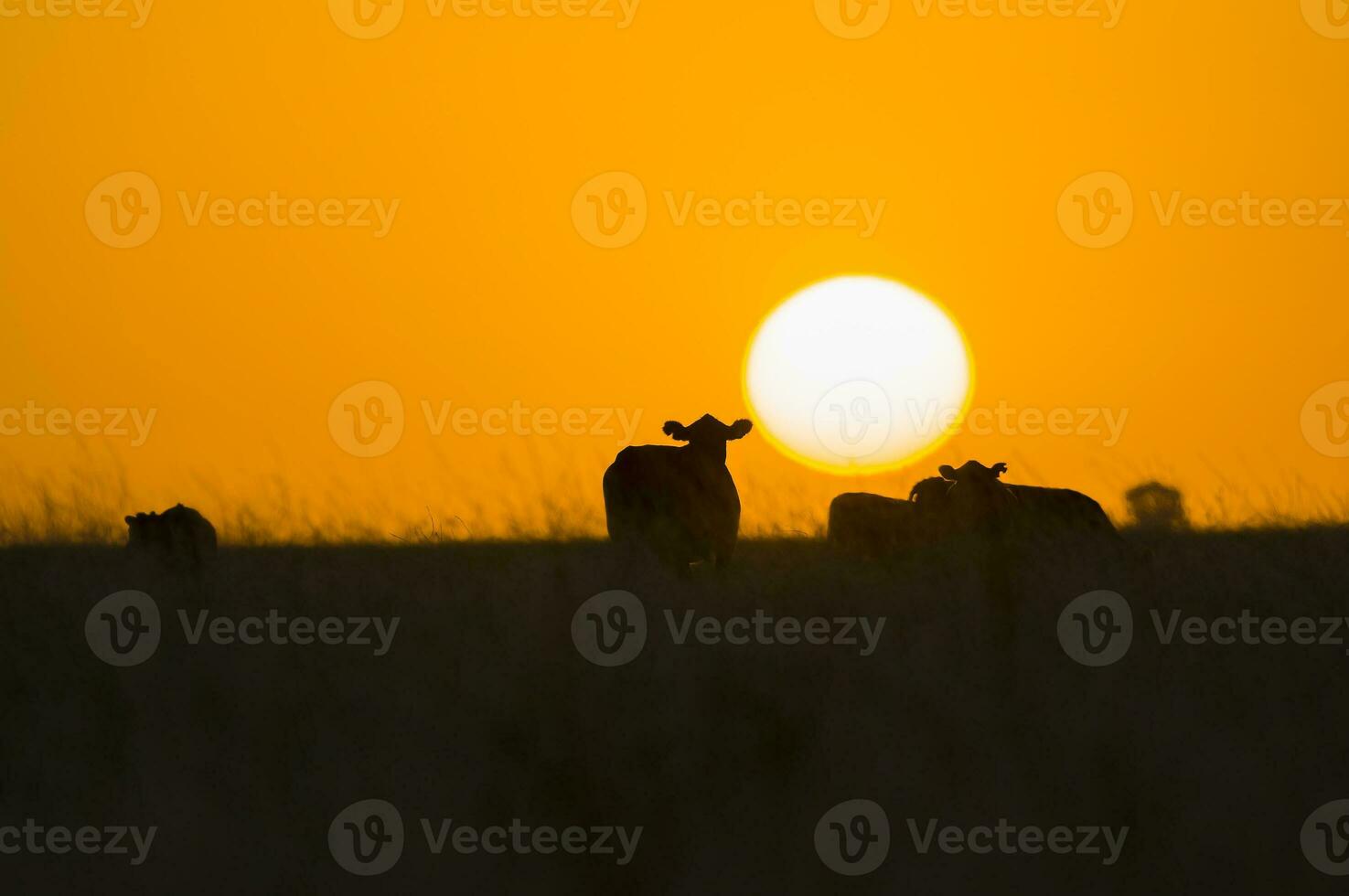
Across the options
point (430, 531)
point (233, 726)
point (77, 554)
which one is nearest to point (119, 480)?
point (77, 554)

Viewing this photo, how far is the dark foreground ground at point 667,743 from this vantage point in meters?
5.42

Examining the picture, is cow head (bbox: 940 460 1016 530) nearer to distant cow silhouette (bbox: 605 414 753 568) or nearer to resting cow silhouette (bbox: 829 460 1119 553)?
resting cow silhouette (bbox: 829 460 1119 553)

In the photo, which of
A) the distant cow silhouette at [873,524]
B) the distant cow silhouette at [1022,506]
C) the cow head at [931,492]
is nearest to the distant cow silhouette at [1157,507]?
the distant cow silhouette at [1022,506]

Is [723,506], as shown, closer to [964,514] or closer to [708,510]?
[708,510]

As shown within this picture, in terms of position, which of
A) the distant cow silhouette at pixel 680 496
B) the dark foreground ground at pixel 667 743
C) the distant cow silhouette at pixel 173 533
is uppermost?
the distant cow silhouette at pixel 680 496

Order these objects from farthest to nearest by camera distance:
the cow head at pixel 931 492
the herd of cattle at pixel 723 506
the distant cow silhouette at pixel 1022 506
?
the cow head at pixel 931 492
the herd of cattle at pixel 723 506
the distant cow silhouette at pixel 1022 506

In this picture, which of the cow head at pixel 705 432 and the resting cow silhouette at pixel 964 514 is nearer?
the resting cow silhouette at pixel 964 514

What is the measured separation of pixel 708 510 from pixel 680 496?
0.26 metres

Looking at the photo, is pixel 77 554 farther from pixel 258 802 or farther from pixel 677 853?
pixel 677 853

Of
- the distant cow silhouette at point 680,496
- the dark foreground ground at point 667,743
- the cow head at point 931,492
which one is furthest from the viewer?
the cow head at point 931,492

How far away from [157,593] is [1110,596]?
4600 millimetres

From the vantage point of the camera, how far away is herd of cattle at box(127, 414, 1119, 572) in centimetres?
1118

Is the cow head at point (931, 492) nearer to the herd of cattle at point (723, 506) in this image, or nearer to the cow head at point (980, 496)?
the herd of cattle at point (723, 506)

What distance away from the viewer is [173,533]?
11984mm
